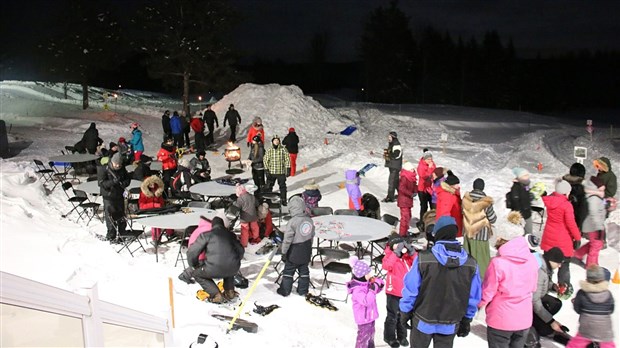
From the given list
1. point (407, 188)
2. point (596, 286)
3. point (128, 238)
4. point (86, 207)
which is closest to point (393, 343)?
point (596, 286)

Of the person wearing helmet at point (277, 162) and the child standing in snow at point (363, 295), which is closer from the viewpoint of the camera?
the child standing in snow at point (363, 295)

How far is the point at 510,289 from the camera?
4.92 meters

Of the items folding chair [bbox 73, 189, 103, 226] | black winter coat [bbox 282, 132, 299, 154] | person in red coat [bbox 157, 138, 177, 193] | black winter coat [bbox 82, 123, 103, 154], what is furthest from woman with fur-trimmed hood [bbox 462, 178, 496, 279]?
black winter coat [bbox 82, 123, 103, 154]

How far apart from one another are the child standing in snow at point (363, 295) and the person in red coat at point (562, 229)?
311 cm

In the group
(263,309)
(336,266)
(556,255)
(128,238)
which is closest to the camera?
(556,255)

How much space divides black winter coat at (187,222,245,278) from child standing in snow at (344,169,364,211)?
145 inches

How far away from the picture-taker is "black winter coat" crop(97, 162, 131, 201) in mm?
9555

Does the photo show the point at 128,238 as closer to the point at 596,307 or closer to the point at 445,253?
the point at 445,253

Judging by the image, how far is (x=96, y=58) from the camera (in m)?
29.6

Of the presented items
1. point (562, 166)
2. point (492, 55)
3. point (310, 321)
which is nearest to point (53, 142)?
point (310, 321)

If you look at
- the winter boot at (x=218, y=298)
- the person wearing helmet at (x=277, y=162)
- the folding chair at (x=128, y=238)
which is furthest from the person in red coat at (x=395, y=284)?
the person wearing helmet at (x=277, y=162)

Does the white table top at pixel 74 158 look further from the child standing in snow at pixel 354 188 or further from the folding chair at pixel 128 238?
the child standing in snow at pixel 354 188

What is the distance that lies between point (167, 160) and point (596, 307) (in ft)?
32.5

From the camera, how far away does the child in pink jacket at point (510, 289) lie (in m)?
4.88
